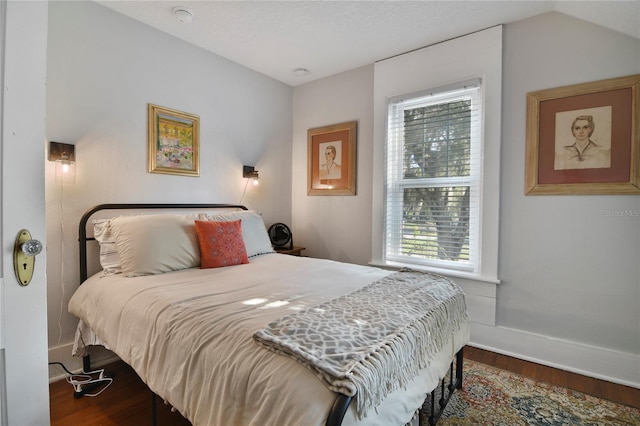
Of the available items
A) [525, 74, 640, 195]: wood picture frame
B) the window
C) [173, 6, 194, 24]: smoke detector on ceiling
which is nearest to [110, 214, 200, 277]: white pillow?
[173, 6, 194, 24]: smoke detector on ceiling

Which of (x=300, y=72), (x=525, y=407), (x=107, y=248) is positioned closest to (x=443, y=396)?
(x=525, y=407)

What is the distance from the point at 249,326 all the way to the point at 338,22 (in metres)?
2.42

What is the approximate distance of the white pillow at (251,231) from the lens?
262cm

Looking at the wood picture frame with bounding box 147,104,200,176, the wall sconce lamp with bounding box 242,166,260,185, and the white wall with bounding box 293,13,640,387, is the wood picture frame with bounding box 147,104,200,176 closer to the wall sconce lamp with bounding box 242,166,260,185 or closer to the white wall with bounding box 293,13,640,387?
the wall sconce lamp with bounding box 242,166,260,185

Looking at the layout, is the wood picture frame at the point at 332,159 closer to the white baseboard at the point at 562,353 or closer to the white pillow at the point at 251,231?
the white pillow at the point at 251,231

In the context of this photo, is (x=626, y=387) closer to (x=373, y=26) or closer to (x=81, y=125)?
(x=373, y=26)

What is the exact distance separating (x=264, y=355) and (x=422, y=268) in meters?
2.23

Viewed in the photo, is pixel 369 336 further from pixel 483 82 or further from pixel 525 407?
pixel 483 82

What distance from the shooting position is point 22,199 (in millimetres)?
888

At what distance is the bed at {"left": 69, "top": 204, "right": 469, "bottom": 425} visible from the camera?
0.93 metres

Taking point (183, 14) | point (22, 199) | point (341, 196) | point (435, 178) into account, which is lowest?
point (22, 199)

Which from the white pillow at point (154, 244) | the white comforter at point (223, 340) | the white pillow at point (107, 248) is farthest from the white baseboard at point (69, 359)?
the white pillow at point (154, 244)

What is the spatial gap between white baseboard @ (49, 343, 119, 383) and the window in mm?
2539

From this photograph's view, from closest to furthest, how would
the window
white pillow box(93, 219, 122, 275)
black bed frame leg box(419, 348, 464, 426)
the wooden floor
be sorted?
black bed frame leg box(419, 348, 464, 426), the wooden floor, white pillow box(93, 219, 122, 275), the window
